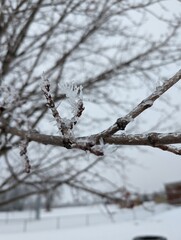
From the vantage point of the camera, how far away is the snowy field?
9.29 m

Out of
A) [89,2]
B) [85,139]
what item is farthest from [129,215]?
[85,139]

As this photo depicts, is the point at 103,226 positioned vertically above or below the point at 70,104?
above

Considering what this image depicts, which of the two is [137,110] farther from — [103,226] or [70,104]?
[103,226]

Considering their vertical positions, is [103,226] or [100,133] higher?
[103,226]

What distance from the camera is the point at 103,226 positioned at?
730 inches

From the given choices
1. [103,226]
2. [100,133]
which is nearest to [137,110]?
[100,133]

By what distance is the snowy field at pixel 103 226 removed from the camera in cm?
929

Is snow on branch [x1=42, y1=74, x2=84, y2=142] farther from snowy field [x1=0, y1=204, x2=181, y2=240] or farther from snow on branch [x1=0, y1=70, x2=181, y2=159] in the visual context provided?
snowy field [x1=0, y1=204, x2=181, y2=240]

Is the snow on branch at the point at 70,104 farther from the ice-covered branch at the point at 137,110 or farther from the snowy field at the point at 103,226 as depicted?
the snowy field at the point at 103,226

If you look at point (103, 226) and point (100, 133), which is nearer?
point (100, 133)

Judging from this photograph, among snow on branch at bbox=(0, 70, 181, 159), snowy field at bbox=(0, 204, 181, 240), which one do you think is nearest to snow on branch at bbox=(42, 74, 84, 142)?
snow on branch at bbox=(0, 70, 181, 159)

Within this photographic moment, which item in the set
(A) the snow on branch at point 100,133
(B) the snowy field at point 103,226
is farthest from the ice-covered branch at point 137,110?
(B) the snowy field at point 103,226

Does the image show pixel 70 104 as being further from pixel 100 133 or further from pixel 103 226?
pixel 103 226

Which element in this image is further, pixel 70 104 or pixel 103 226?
pixel 103 226
